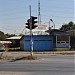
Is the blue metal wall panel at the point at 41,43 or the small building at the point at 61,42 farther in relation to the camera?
the small building at the point at 61,42

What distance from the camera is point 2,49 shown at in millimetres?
59312

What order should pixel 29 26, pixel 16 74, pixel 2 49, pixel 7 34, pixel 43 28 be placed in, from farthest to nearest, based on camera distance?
pixel 7 34 < pixel 43 28 < pixel 2 49 < pixel 29 26 < pixel 16 74

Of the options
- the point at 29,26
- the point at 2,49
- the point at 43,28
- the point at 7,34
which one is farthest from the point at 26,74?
the point at 7,34

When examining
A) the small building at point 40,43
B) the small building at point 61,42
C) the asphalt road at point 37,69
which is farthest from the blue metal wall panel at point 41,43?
the asphalt road at point 37,69

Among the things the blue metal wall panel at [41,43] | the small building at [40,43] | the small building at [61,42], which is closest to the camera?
the small building at [40,43]

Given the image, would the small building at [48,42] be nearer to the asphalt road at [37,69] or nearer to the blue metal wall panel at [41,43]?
the blue metal wall panel at [41,43]

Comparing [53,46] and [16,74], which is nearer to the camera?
[16,74]

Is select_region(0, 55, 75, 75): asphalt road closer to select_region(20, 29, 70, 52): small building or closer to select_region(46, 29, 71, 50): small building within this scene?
select_region(20, 29, 70, 52): small building

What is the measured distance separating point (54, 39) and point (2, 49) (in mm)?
10341

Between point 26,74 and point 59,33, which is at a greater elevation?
point 59,33

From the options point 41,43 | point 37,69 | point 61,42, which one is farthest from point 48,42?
point 37,69

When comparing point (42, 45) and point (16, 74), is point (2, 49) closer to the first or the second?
point (42, 45)

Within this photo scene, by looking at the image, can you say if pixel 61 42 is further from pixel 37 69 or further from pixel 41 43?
pixel 37 69

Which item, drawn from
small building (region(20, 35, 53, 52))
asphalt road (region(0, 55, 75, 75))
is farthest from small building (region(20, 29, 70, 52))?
asphalt road (region(0, 55, 75, 75))
